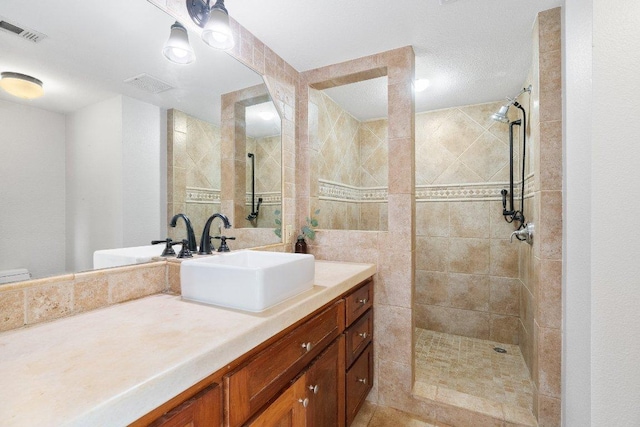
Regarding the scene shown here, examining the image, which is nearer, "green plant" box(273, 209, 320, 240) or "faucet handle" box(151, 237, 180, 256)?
"faucet handle" box(151, 237, 180, 256)

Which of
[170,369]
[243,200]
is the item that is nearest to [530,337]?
[243,200]

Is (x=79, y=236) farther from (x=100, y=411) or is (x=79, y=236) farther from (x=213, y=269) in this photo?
(x=100, y=411)

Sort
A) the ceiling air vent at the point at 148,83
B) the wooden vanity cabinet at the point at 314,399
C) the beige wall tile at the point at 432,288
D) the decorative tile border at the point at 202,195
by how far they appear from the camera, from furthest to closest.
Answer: the beige wall tile at the point at 432,288
the decorative tile border at the point at 202,195
the ceiling air vent at the point at 148,83
the wooden vanity cabinet at the point at 314,399

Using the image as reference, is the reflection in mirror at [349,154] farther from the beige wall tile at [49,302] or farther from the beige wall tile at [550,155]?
the beige wall tile at [49,302]

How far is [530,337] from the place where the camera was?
6.58ft

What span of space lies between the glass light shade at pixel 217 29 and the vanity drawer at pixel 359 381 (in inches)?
67.6

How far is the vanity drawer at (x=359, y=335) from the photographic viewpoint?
1485 mm

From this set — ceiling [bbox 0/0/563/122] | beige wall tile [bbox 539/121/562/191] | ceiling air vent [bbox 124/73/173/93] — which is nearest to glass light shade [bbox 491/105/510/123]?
ceiling [bbox 0/0/563/122]

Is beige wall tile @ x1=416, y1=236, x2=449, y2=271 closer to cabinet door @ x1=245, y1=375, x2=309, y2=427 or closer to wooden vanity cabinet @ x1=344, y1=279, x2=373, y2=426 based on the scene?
wooden vanity cabinet @ x1=344, y1=279, x2=373, y2=426

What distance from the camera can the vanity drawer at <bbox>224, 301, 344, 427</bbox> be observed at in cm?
77

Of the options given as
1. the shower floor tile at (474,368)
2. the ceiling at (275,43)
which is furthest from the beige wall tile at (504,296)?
the ceiling at (275,43)

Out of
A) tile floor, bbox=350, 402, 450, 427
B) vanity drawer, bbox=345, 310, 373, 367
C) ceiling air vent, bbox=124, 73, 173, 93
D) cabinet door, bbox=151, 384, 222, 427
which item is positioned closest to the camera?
cabinet door, bbox=151, 384, 222, 427

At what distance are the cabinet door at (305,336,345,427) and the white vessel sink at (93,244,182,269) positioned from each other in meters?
0.80

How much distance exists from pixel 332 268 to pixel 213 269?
83 cm
